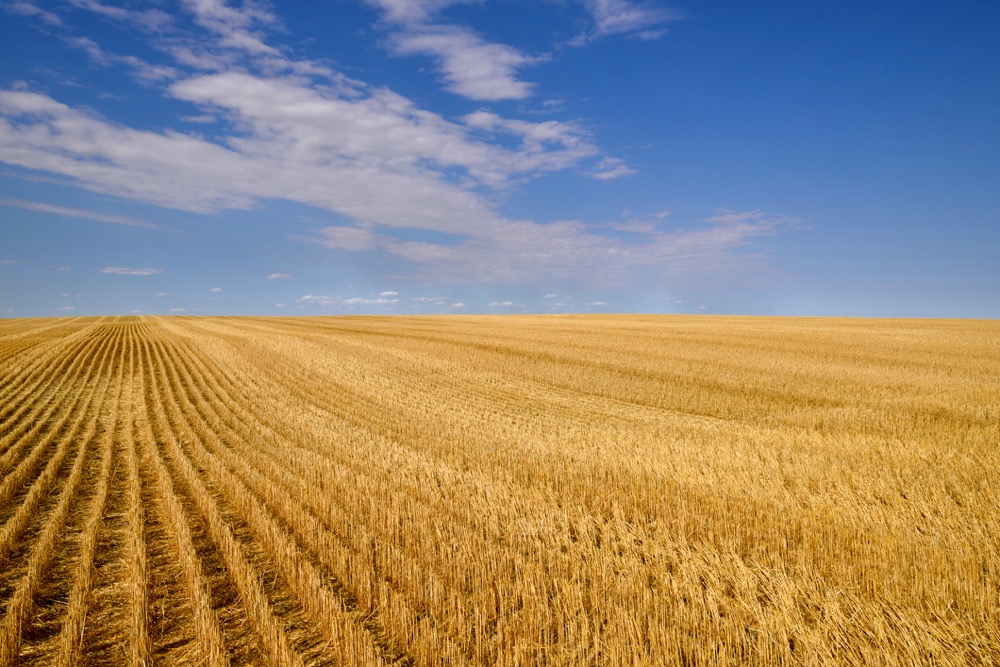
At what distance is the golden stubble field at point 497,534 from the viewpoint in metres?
4.06

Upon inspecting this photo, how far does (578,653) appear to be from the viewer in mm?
3838

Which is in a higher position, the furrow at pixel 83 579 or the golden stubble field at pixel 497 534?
the golden stubble field at pixel 497 534

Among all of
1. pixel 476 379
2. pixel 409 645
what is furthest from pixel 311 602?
pixel 476 379

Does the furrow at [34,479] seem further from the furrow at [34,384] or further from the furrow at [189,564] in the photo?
the furrow at [189,564]

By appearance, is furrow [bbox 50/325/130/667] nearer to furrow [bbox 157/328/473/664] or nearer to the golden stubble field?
the golden stubble field

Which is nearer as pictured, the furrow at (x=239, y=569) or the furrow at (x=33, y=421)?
the furrow at (x=239, y=569)

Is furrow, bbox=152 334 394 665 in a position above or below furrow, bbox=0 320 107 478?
below

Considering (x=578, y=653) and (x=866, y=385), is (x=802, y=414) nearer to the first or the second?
(x=866, y=385)

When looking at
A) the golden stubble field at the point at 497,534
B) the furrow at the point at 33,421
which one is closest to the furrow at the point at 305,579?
the golden stubble field at the point at 497,534

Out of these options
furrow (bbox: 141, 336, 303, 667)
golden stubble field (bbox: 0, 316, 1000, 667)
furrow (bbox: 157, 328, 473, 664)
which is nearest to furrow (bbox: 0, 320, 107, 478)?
golden stubble field (bbox: 0, 316, 1000, 667)

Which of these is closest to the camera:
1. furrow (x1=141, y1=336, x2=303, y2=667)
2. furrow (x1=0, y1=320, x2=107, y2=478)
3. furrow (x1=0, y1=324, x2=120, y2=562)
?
furrow (x1=141, y1=336, x2=303, y2=667)

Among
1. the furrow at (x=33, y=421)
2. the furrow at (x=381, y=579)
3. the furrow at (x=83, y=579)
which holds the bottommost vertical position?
the furrow at (x=83, y=579)

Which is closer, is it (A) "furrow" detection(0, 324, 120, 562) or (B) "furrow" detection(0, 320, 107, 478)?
(A) "furrow" detection(0, 324, 120, 562)

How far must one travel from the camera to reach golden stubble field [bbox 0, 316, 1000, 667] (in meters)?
4.06
